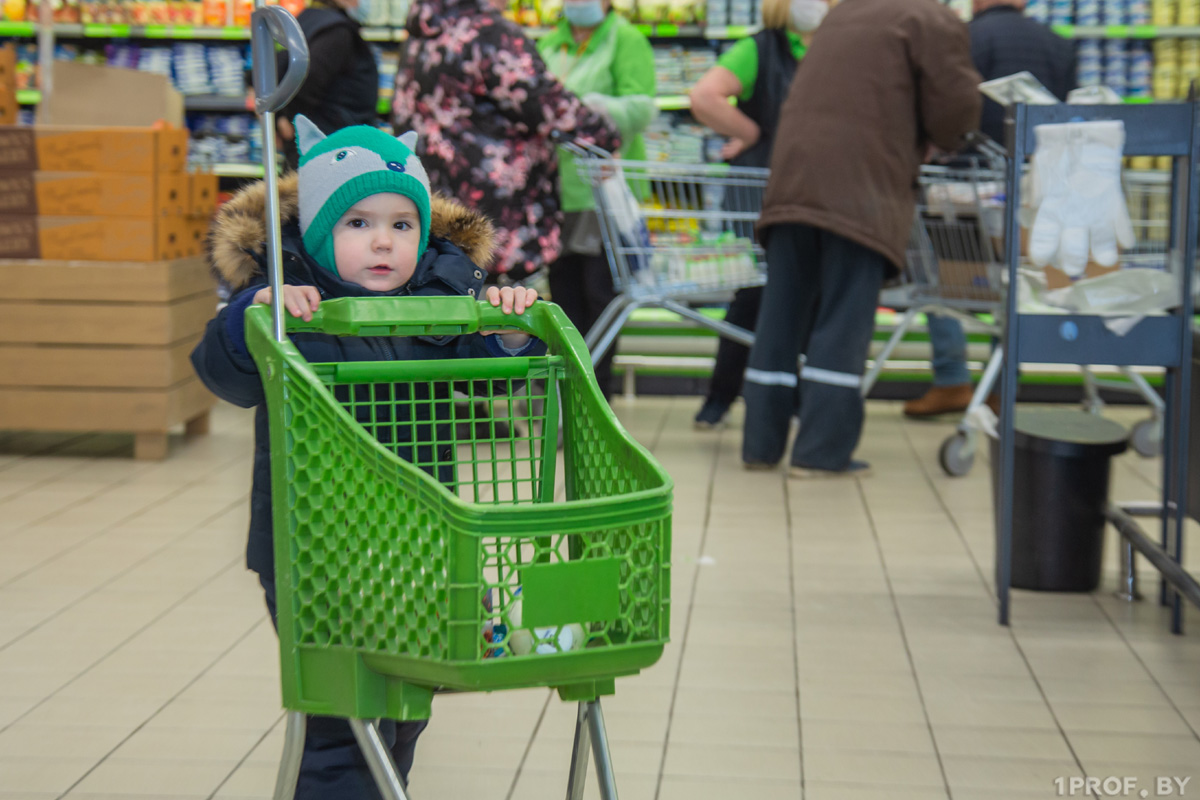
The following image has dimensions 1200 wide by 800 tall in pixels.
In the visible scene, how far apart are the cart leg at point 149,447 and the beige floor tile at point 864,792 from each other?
10.3 feet

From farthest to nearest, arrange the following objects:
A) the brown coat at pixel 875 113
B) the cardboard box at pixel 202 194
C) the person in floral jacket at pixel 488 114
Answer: the cardboard box at pixel 202 194 → the person in floral jacket at pixel 488 114 → the brown coat at pixel 875 113

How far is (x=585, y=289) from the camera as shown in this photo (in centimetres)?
484

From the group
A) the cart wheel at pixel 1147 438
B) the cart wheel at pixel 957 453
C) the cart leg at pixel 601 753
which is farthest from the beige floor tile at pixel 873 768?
the cart wheel at pixel 1147 438

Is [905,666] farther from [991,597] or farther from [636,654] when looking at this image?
[636,654]

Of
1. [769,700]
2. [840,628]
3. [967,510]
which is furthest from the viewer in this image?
[967,510]

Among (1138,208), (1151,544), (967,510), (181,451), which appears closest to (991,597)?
(1151,544)

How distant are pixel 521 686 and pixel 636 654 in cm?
11

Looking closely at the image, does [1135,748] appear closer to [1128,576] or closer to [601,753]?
[1128,576]

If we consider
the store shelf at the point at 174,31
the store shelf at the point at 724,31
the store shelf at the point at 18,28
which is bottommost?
the store shelf at the point at 724,31

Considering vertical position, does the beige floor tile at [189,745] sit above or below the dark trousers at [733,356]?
below

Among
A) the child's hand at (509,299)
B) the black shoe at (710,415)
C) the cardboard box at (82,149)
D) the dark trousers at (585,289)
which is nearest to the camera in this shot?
the child's hand at (509,299)

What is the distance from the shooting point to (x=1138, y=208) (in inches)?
188

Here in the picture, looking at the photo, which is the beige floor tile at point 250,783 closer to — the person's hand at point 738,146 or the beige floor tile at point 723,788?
the beige floor tile at point 723,788

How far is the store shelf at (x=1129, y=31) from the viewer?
Result: 5.72m
